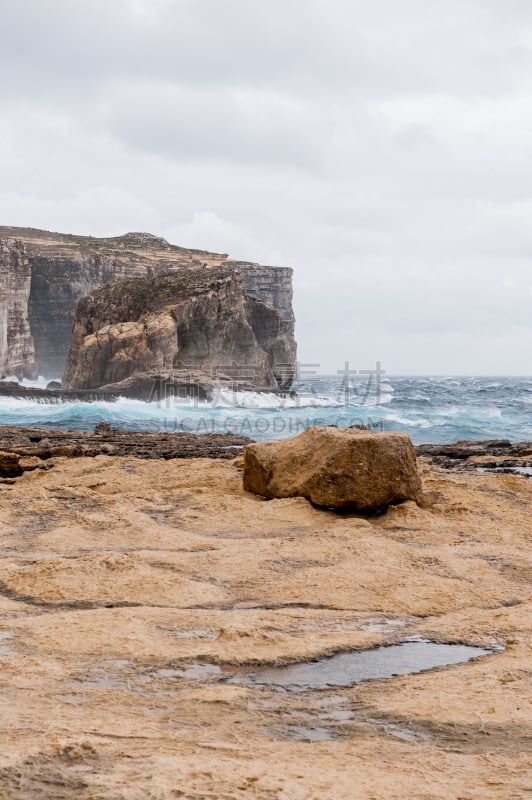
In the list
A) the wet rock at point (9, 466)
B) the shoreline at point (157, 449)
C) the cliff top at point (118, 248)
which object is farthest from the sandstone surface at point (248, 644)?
the cliff top at point (118, 248)

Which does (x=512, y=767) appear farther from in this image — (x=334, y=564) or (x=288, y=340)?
(x=288, y=340)

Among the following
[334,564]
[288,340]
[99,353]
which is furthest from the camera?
[288,340]

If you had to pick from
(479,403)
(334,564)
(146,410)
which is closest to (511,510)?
(334,564)

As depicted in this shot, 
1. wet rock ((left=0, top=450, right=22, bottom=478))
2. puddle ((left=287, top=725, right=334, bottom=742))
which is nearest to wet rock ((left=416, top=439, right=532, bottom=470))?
wet rock ((left=0, top=450, right=22, bottom=478))

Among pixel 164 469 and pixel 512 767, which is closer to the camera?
pixel 512 767

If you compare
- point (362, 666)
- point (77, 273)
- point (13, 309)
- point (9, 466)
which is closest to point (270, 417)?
point (9, 466)

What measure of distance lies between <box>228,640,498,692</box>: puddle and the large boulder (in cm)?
385

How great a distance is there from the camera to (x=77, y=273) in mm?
74500

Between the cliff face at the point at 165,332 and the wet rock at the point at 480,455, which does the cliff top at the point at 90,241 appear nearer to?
the cliff face at the point at 165,332

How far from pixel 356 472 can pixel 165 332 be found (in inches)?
1599

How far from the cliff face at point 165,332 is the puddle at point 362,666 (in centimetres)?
4197

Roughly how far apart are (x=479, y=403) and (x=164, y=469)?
35607 millimetres

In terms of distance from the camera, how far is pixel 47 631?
408 centimetres

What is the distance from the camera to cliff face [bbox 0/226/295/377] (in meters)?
74.2
